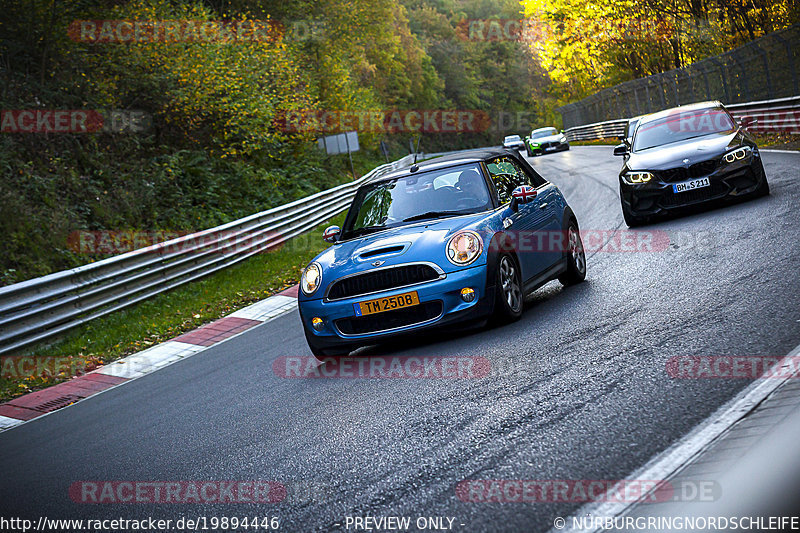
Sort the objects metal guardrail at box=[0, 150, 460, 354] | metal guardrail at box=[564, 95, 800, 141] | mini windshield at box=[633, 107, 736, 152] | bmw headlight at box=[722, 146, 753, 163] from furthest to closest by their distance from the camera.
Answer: metal guardrail at box=[564, 95, 800, 141]
mini windshield at box=[633, 107, 736, 152]
bmw headlight at box=[722, 146, 753, 163]
metal guardrail at box=[0, 150, 460, 354]

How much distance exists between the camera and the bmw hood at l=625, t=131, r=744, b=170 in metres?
11.1

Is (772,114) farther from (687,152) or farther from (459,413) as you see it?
(459,413)

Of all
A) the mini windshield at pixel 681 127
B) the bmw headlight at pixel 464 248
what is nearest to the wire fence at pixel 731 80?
the mini windshield at pixel 681 127

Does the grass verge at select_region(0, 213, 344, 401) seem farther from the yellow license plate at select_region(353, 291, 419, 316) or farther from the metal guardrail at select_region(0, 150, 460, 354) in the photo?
the yellow license plate at select_region(353, 291, 419, 316)

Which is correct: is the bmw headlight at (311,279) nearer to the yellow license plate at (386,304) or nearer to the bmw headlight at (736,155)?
the yellow license plate at (386,304)

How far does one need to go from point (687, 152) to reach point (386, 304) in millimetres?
6337

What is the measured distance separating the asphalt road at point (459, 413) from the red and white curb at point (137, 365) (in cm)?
52

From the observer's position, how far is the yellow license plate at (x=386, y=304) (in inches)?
259

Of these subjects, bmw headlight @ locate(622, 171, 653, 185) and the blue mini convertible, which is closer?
the blue mini convertible

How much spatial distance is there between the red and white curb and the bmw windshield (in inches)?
125

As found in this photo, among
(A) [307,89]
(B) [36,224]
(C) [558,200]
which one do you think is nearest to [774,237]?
(C) [558,200]

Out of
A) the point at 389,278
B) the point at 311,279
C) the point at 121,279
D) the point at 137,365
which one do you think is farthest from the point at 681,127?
the point at 121,279

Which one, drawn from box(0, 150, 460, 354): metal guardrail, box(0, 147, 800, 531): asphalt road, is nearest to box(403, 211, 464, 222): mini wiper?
box(0, 147, 800, 531): asphalt road

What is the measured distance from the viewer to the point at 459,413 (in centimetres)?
474
